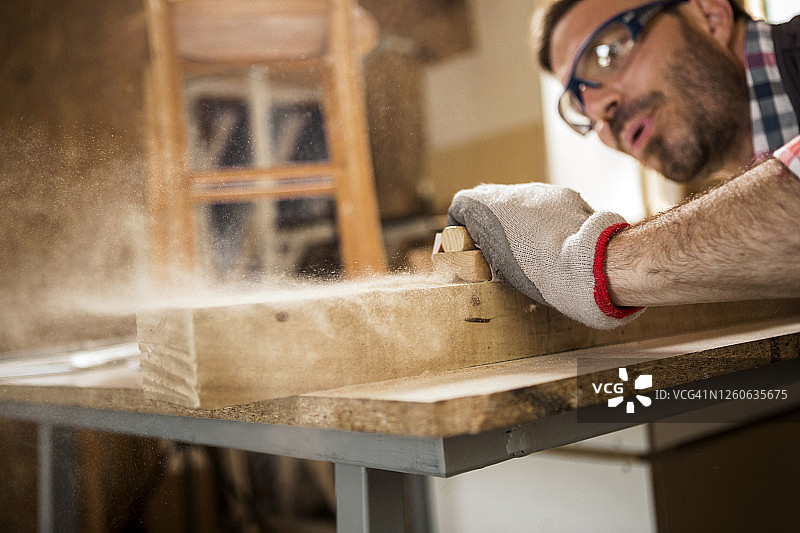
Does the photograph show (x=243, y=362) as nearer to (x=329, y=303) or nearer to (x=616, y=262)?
(x=329, y=303)

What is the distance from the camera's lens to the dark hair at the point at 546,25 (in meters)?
1.45

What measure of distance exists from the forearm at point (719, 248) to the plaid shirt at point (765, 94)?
26.3 inches

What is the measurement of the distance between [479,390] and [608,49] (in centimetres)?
94

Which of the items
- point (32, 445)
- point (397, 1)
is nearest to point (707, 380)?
point (32, 445)

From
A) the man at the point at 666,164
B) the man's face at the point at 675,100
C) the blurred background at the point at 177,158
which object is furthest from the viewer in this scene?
the man's face at the point at 675,100

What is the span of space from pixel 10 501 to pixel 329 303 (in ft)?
2.64

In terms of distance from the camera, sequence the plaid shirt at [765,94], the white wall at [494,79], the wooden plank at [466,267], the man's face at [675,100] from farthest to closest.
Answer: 1. the white wall at [494,79]
2. the man's face at [675,100]
3. the plaid shirt at [765,94]
4. the wooden plank at [466,267]

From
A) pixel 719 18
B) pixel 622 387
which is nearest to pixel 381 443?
pixel 622 387

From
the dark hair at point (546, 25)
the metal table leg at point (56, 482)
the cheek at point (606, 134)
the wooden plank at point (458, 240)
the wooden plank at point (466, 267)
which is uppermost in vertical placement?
the dark hair at point (546, 25)

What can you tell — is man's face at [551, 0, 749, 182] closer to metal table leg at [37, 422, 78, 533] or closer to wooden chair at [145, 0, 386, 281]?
wooden chair at [145, 0, 386, 281]

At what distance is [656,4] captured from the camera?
121 centimetres

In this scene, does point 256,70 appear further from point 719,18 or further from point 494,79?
point 719,18

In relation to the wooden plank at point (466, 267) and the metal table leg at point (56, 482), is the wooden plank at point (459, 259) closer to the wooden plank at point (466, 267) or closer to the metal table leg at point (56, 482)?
the wooden plank at point (466, 267)

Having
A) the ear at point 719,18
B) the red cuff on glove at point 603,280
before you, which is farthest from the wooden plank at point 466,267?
the ear at point 719,18
